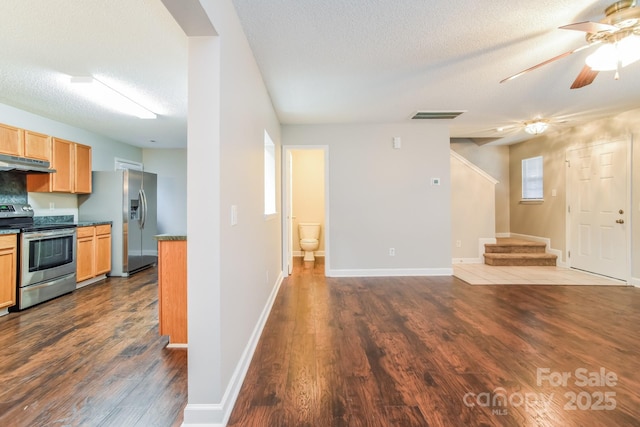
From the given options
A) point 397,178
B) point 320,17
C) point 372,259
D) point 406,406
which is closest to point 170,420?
point 406,406

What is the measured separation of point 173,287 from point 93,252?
2927mm

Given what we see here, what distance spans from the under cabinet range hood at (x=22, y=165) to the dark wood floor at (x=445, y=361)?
344 centimetres

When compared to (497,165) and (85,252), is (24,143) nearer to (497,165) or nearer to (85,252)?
(85,252)

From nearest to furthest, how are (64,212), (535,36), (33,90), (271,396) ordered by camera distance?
1. (271,396)
2. (535,36)
3. (33,90)
4. (64,212)

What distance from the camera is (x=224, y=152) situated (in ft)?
5.10

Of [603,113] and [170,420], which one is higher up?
[603,113]

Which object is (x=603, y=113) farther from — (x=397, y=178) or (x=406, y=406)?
(x=406, y=406)

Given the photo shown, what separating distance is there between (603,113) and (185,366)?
5954 mm

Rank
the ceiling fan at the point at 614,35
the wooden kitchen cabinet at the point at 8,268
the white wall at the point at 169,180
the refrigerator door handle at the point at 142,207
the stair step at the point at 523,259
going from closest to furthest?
1. the ceiling fan at the point at 614,35
2. the wooden kitchen cabinet at the point at 8,268
3. the refrigerator door handle at the point at 142,207
4. the stair step at the point at 523,259
5. the white wall at the point at 169,180

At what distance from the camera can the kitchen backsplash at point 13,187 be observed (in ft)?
11.6

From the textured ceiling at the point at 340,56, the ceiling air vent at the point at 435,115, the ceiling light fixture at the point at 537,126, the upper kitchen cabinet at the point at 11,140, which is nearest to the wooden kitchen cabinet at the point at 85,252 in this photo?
the upper kitchen cabinet at the point at 11,140

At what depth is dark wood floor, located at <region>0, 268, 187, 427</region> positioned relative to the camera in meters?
1.57

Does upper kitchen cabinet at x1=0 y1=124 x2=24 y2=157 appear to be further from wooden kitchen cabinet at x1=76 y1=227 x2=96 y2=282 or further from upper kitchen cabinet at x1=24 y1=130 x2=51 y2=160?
wooden kitchen cabinet at x1=76 y1=227 x2=96 y2=282

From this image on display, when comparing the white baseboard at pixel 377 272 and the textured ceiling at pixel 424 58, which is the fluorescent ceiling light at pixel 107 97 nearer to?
the textured ceiling at pixel 424 58
